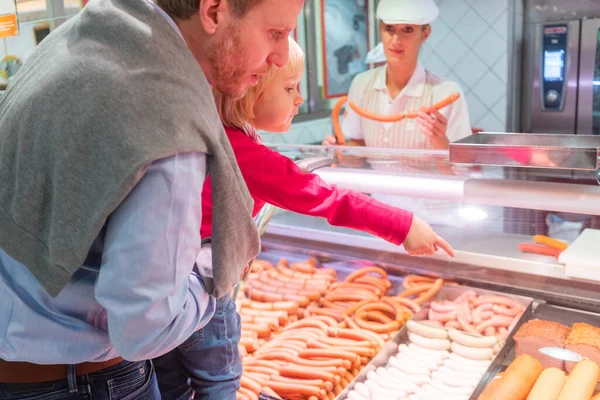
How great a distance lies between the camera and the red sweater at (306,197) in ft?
6.11

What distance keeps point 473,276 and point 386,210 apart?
3.95 feet

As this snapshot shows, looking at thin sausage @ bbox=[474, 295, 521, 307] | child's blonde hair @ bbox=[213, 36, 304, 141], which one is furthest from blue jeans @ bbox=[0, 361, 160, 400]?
thin sausage @ bbox=[474, 295, 521, 307]

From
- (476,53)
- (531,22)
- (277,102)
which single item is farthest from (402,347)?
(476,53)

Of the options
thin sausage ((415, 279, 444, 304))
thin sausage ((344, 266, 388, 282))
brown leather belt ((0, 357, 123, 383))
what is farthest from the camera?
thin sausage ((344, 266, 388, 282))

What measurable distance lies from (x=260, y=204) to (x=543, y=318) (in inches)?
55.5

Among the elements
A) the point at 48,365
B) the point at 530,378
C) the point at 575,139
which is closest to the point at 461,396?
the point at 530,378

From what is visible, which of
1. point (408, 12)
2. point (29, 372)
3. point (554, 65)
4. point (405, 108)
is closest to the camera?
point (29, 372)

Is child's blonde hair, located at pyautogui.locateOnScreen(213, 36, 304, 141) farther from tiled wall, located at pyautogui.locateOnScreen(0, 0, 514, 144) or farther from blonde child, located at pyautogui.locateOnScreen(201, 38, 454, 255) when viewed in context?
tiled wall, located at pyautogui.locateOnScreen(0, 0, 514, 144)

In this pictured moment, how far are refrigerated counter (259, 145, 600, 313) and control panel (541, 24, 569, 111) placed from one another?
12.2 ft

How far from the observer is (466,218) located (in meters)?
3.18

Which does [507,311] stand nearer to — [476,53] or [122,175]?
[122,175]

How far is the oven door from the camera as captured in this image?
239 inches

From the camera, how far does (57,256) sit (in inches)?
43.4

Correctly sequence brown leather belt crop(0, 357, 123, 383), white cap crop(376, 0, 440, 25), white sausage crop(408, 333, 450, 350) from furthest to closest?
white cap crop(376, 0, 440, 25), white sausage crop(408, 333, 450, 350), brown leather belt crop(0, 357, 123, 383)
